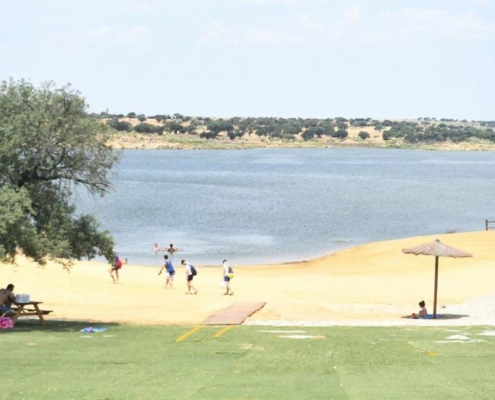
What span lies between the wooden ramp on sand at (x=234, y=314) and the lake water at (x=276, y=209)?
6504 millimetres

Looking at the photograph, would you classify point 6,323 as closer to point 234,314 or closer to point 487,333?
point 234,314

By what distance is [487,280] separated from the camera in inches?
1532

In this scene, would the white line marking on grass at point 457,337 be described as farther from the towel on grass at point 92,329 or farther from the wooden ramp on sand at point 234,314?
the towel on grass at point 92,329

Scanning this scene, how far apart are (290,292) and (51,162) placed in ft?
49.7

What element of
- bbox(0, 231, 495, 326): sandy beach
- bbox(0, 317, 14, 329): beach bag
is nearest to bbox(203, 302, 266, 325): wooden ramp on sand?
bbox(0, 231, 495, 326): sandy beach

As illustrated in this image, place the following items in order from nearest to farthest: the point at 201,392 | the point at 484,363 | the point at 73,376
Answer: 1. the point at 201,392
2. the point at 73,376
3. the point at 484,363

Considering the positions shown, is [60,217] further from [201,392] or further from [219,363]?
[201,392]

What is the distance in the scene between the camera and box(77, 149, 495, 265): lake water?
64.5 meters

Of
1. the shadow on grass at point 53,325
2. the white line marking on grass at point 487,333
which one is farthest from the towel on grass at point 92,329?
the white line marking on grass at point 487,333

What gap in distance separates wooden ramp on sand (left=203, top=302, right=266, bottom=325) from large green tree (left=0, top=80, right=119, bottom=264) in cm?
401

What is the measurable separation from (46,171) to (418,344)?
10318 mm

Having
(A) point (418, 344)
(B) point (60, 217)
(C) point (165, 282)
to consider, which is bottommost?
(C) point (165, 282)

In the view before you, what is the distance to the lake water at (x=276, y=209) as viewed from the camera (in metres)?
64.5

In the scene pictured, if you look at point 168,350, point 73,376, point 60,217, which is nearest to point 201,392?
point 73,376
